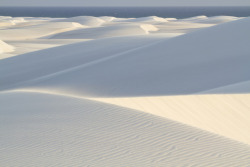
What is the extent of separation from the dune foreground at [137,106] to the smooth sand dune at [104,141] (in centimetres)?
1

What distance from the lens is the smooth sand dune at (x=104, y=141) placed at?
4770 mm

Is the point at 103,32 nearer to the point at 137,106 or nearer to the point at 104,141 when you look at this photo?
the point at 137,106

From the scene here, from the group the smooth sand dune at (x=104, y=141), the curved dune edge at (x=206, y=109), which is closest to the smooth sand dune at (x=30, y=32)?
the curved dune edge at (x=206, y=109)

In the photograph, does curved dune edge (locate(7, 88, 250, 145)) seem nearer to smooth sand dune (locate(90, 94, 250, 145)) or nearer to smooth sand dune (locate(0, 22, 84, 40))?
smooth sand dune (locate(90, 94, 250, 145))

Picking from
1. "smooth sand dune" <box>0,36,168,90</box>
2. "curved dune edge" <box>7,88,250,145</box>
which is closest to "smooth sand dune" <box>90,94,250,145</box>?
"curved dune edge" <box>7,88,250,145</box>

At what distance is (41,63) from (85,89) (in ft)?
18.4

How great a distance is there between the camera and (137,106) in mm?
7285

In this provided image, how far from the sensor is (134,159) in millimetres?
4820

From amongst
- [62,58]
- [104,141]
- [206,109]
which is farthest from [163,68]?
[104,141]

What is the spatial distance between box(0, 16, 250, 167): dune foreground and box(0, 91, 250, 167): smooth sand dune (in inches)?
0.5

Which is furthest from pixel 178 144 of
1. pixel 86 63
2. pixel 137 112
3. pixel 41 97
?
pixel 86 63

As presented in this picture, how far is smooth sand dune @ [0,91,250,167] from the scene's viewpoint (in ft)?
15.6

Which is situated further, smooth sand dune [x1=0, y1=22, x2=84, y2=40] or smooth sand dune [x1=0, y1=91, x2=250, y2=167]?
smooth sand dune [x1=0, y1=22, x2=84, y2=40]

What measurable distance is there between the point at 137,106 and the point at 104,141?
6.58ft
